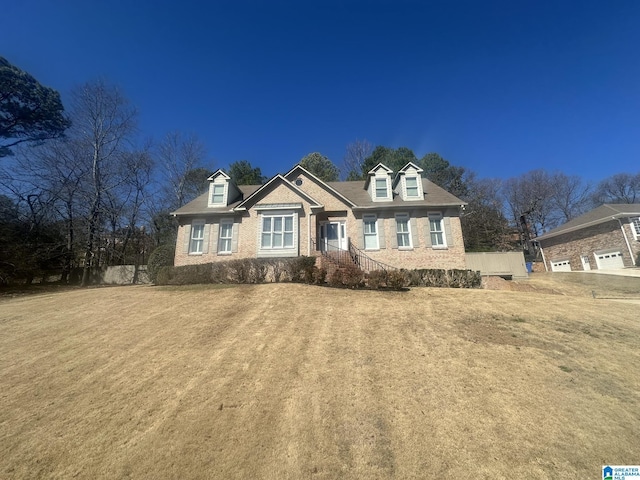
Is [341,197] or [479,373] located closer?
[479,373]

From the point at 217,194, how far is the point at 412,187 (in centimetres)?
1321

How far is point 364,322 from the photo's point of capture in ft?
24.7

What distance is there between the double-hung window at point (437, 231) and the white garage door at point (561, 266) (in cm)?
2063

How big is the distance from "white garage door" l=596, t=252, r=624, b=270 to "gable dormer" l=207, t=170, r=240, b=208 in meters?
32.3

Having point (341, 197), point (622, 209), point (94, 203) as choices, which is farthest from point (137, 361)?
point (622, 209)

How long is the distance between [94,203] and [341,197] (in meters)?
21.5

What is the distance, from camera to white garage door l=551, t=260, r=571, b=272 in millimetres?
26500

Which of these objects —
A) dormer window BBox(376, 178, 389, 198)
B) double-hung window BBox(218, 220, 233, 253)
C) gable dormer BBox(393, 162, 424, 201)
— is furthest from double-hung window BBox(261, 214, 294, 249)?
gable dormer BBox(393, 162, 424, 201)

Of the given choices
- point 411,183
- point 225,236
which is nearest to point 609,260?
point 411,183

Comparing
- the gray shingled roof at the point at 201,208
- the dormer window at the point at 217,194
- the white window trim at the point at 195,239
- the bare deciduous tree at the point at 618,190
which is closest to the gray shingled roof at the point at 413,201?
the gray shingled roof at the point at 201,208

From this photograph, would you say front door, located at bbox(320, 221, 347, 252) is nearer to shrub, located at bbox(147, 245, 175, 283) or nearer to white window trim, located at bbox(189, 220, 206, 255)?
white window trim, located at bbox(189, 220, 206, 255)

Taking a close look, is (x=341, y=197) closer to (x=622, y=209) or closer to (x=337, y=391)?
(x=337, y=391)

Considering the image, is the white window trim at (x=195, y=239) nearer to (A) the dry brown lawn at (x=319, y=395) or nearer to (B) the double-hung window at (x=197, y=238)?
(B) the double-hung window at (x=197, y=238)

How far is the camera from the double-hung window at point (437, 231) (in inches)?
A: 632
